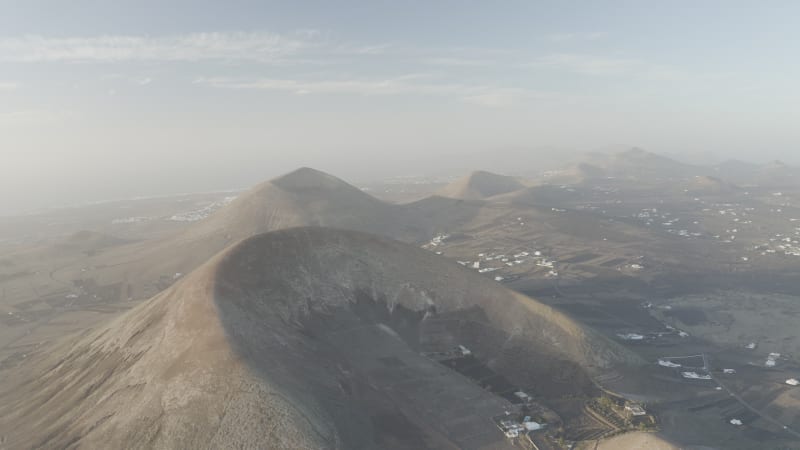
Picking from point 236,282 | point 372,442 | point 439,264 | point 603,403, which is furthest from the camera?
point 439,264

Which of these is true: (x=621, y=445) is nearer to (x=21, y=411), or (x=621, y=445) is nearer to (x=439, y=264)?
(x=439, y=264)

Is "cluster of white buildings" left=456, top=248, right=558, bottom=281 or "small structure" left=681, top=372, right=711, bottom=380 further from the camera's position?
"cluster of white buildings" left=456, top=248, right=558, bottom=281

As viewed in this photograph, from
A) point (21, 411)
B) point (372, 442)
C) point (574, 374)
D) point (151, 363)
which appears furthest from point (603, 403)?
point (21, 411)

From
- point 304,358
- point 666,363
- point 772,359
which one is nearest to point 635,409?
point 666,363

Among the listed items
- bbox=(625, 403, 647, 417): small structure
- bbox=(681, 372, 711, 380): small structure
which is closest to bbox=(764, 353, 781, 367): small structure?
bbox=(681, 372, 711, 380): small structure

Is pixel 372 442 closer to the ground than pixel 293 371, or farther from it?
closer to the ground

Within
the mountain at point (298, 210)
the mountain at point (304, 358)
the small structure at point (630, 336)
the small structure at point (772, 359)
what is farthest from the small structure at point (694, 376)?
the mountain at point (298, 210)

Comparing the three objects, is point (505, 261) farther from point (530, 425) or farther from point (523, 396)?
point (530, 425)

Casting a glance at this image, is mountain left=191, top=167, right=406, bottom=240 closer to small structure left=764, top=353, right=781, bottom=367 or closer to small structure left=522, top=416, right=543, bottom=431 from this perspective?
small structure left=522, top=416, right=543, bottom=431
